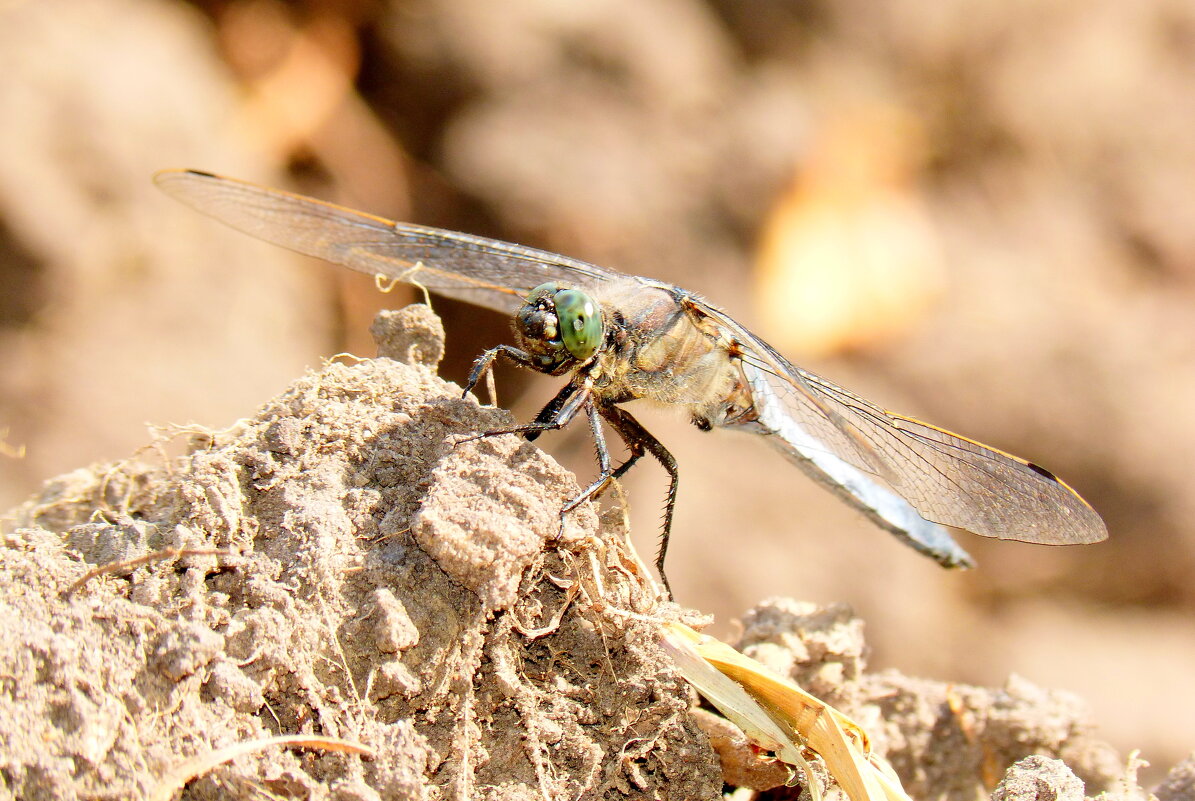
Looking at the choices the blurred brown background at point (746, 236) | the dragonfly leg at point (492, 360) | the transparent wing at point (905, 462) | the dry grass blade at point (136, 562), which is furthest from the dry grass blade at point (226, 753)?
the blurred brown background at point (746, 236)

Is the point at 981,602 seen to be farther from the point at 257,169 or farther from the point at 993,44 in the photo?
the point at 257,169

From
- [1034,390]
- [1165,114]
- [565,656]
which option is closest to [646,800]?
A: [565,656]

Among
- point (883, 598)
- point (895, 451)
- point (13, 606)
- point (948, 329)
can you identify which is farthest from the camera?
point (948, 329)

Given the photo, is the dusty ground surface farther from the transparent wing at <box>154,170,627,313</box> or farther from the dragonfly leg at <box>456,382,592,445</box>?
the transparent wing at <box>154,170,627,313</box>

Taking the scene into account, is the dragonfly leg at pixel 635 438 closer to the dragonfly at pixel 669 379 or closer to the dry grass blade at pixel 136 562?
the dragonfly at pixel 669 379

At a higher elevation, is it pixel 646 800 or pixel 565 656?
pixel 565 656
